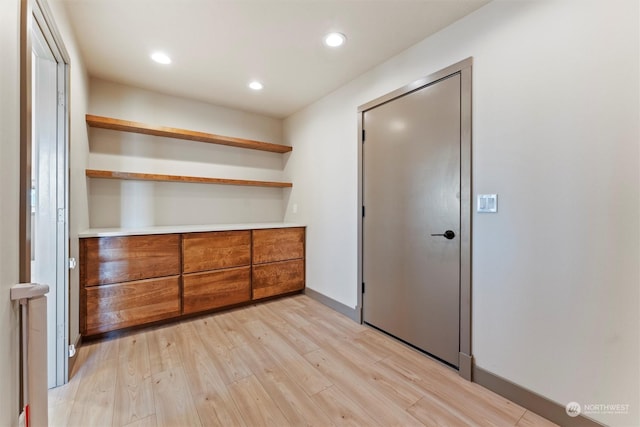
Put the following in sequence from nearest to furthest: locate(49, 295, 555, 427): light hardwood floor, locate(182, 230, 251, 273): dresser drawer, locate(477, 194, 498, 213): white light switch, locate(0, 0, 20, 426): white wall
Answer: locate(0, 0, 20, 426): white wall < locate(49, 295, 555, 427): light hardwood floor < locate(477, 194, 498, 213): white light switch < locate(182, 230, 251, 273): dresser drawer

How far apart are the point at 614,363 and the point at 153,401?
8.21ft

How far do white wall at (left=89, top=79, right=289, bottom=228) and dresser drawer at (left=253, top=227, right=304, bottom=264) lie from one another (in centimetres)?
66

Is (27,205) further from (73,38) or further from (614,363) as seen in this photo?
(614,363)

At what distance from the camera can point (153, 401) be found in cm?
167

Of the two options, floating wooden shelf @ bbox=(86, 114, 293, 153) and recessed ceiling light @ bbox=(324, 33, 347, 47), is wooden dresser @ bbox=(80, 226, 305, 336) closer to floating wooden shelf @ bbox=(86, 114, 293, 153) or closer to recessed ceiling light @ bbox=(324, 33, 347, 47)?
floating wooden shelf @ bbox=(86, 114, 293, 153)

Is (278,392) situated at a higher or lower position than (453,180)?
lower

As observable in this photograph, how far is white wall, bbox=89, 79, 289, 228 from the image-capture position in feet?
9.62

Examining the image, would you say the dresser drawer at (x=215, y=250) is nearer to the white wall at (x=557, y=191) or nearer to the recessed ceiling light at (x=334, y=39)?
the recessed ceiling light at (x=334, y=39)

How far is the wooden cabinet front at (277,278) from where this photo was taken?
3285 millimetres

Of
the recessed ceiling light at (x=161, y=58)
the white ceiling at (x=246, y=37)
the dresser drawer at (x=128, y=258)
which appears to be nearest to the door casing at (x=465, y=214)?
the white ceiling at (x=246, y=37)

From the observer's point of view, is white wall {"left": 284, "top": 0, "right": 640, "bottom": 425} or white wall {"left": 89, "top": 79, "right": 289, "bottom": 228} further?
white wall {"left": 89, "top": 79, "right": 289, "bottom": 228}

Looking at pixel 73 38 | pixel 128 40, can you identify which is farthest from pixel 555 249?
pixel 73 38

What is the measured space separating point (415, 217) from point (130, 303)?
268 cm

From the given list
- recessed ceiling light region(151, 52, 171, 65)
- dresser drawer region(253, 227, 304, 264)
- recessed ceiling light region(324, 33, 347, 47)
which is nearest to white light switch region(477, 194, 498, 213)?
recessed ceiling light region(324, 33, 347, 47)
